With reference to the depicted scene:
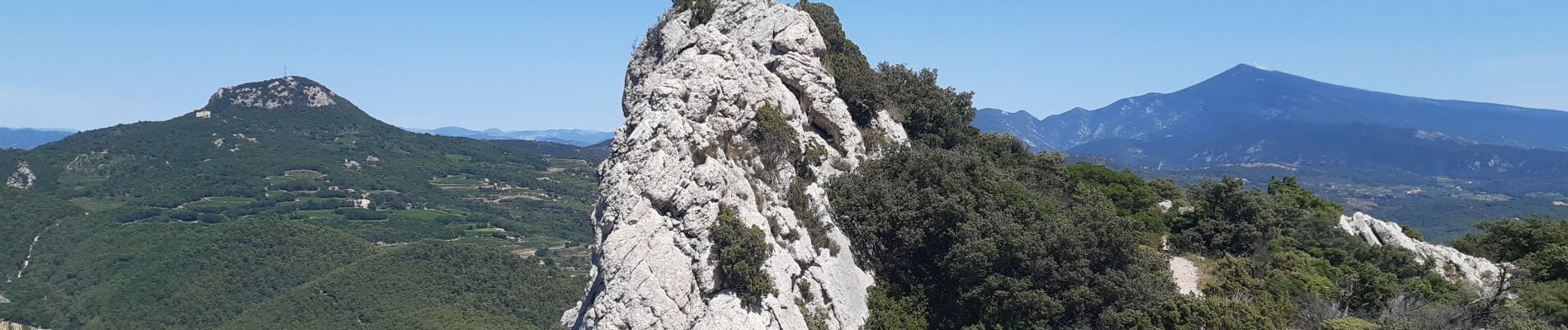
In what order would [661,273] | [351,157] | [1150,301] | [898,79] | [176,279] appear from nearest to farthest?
[661,273] < [1150,301] < [898,79] < [176,279] < [351,157]

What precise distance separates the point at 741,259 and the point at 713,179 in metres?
3.10

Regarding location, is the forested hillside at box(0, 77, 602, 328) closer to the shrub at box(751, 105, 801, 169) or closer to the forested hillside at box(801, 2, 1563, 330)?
the shrub at box(751, 105, 801, 169)

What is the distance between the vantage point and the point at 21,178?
14912cm

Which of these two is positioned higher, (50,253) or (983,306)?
(983,306)

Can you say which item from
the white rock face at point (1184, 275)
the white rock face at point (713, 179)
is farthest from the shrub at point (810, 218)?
the white rock face at point (1184, 275)

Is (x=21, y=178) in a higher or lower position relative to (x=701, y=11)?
lower

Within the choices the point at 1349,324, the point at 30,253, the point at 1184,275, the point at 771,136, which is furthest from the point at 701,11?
the point at 30,253

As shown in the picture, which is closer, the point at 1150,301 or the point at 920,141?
the point at 1150,301

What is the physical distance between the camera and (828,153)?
1344 inches

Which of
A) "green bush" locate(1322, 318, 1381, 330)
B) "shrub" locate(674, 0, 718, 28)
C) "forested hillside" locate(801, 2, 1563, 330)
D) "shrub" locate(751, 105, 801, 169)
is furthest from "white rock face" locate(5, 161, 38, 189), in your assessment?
"green bush" locate(1322, 318, 1381, 330)

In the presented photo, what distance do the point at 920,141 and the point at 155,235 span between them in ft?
371

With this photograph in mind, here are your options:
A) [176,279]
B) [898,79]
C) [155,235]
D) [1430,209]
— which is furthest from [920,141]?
[1430,209]

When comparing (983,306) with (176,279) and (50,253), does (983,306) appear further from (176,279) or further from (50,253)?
(50,253)

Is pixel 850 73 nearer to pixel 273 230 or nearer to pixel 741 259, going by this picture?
pixel 741 259
